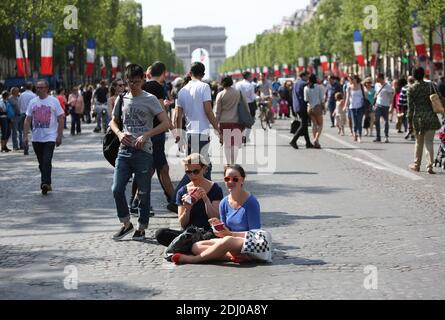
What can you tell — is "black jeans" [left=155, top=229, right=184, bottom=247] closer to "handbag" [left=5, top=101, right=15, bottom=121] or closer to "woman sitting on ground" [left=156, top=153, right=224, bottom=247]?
"woman sitting on ground" [left=156, top=153, right=224, bottom=247]

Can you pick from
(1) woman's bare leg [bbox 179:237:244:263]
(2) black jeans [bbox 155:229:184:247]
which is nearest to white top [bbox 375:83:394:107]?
(2) black jeans [bbox 155:229:184:247]

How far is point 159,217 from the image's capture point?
13.2 m

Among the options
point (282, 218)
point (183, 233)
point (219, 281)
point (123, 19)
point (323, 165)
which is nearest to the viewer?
point (219, 281)

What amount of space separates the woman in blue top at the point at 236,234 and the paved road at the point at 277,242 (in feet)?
0.43

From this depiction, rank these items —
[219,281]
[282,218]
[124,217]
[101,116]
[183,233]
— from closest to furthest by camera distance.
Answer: [219,281], [183,233], [124,217], [282,218], [101,116]

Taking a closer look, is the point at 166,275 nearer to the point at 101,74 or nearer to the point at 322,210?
the point at 322,210

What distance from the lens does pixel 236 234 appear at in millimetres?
9570

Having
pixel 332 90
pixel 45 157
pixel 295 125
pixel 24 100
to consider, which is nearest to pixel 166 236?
pixel 45 157

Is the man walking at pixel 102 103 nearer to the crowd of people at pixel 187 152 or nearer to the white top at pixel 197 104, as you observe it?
the crowd of people at pixel 187 152

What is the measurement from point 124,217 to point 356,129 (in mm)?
17334

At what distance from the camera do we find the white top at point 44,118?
1661 cm

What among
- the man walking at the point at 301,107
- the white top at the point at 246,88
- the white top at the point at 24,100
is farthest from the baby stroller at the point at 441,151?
the white top at the point at 24,100

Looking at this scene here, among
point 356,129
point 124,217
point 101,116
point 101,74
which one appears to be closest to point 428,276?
point 124,217

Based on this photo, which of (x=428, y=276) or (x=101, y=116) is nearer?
(x=428, y=276)
